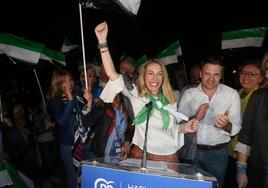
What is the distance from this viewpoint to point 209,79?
3939 mm

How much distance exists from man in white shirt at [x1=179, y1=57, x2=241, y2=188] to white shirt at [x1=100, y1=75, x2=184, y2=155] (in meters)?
0.60

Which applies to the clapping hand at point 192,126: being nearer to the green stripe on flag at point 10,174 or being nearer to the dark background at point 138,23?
the green stripe on flag at point 10,174

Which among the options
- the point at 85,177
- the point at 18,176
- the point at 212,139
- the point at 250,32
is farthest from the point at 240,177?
the point at 250,32

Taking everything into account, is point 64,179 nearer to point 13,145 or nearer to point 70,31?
point 13,145

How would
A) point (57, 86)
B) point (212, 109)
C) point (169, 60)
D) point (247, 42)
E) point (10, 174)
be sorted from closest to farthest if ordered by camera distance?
1. point (212, 109)
2. point (10, 174)
3. point (57, 86)
4. point (247, 42)
5. point (169, 60)

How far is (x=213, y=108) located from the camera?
402 centimetres

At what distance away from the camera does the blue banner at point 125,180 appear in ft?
7.00

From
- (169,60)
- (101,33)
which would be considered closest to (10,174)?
(101,33)

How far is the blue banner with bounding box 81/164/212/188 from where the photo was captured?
7.00 feet

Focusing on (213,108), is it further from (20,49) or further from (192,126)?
(20,49)

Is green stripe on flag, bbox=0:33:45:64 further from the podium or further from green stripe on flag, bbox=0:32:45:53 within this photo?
the podium

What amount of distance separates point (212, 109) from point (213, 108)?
2 centimetres

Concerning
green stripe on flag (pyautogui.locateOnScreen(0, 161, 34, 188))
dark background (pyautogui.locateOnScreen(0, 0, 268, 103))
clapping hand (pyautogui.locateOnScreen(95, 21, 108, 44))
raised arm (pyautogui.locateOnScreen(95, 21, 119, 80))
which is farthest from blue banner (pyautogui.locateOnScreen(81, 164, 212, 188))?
dark background (pyautogui.locateOnScreen(0, 0, 268, 103))

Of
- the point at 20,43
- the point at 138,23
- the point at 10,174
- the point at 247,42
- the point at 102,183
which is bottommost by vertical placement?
the point at 10,174
